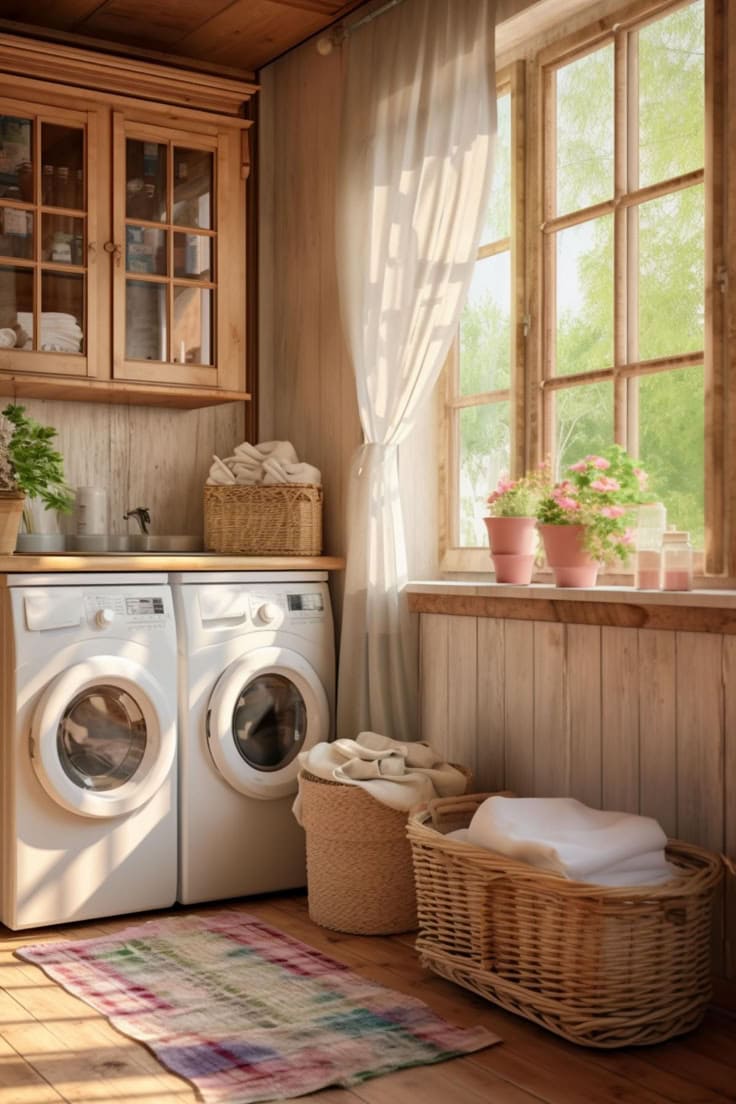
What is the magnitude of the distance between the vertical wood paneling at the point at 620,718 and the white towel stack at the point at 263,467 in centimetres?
121

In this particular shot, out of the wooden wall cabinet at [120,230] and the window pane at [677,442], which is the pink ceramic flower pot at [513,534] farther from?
the wooden wall cabinet at [120,230]

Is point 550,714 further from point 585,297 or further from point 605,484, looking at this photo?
point 585,297

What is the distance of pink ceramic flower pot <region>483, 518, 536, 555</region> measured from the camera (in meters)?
3.13

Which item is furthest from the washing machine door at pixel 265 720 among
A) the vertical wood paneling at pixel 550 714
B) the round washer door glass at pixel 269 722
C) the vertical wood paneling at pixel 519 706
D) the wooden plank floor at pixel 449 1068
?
the wooden plank floor at pixel 449 1068

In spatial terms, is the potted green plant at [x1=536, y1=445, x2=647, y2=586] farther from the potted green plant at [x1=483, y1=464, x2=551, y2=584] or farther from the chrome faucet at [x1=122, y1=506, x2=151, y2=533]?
the chrome faucet at [x1=122, y1=506, x2=151, y2=533]

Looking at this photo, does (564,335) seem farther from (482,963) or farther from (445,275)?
(482,963)

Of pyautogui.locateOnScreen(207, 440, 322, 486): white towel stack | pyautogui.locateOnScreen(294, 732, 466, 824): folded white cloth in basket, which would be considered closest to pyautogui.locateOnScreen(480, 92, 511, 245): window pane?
pyautogui.locateOnScreen(207, 440, 322, 486): white towel stack

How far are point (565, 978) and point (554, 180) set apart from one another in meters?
1.96

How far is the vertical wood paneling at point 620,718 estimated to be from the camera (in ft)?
9.14

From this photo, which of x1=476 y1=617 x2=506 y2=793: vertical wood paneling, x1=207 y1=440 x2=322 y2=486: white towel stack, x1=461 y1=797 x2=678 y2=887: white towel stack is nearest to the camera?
x1=461 y1=797 x2=678 y2=887: white towel stack

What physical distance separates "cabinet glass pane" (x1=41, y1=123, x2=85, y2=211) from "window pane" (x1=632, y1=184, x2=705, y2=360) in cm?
162

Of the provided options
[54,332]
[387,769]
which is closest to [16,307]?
A: [54,332]

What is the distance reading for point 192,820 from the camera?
3.39 meters

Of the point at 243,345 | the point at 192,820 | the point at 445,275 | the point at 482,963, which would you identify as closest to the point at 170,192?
the point at 243,345
